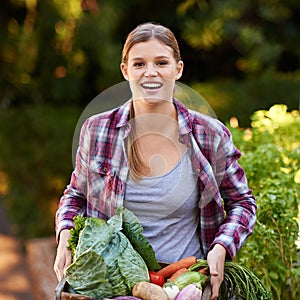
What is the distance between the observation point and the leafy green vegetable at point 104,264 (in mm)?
1722

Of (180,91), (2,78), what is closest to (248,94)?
(2,78)

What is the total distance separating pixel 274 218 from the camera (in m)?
2.72

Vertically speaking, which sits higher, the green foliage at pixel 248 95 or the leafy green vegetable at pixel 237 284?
the green foliage at pixel 248 95

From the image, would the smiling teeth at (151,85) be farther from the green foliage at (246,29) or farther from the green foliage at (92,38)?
the green foliage at (246,29)

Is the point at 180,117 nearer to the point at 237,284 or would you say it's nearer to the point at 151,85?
the point at 151,85

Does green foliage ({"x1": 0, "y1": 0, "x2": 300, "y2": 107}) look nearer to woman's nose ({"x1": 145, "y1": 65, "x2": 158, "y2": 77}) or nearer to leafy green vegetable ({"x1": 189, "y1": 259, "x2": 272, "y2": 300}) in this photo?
Answer: woman's nose ({"x1": 145, "y1": 65, "x2": 158, "y2": 77})

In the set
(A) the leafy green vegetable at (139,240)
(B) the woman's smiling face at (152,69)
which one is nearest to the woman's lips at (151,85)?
A: (B) the woman's smiling face at (152,69)

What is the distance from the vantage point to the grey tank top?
79.7 inches

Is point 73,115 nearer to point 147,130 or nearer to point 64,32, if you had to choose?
point 64,32

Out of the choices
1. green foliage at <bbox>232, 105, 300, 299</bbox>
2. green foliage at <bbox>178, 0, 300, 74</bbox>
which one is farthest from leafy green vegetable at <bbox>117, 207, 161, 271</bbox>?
green foliage at <bbox>178, 0, 300, 74</bbox>

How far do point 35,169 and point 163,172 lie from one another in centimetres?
367

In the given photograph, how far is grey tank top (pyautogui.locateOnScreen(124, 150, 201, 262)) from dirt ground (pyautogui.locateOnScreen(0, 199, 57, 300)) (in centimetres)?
177

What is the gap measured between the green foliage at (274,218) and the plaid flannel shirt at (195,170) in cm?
62

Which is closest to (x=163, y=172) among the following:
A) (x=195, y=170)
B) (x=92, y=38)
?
(x=195, y=170)
